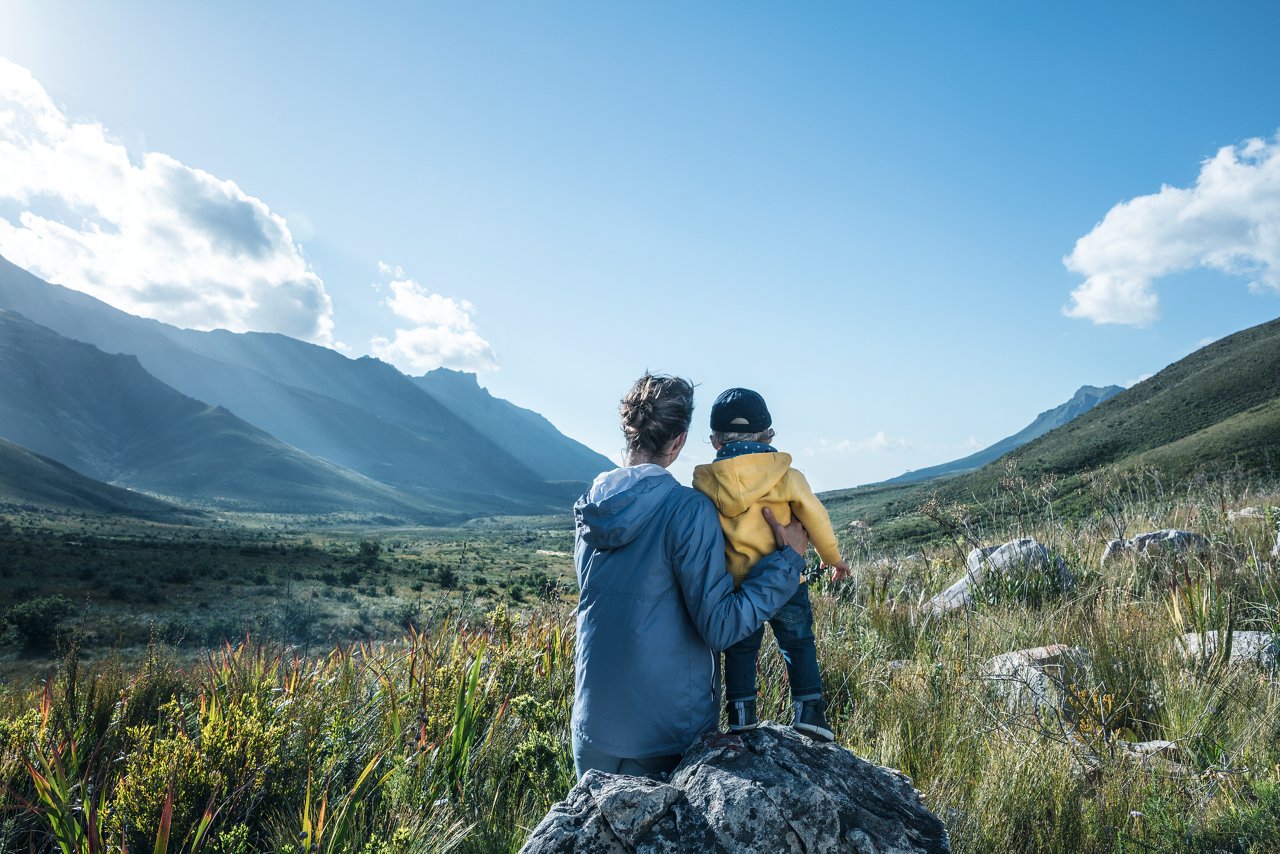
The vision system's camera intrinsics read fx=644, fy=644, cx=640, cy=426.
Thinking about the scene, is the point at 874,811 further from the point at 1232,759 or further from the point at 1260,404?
the point at 1260,404

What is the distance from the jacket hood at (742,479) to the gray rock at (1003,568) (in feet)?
15.9

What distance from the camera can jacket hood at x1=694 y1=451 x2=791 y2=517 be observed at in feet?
8.04

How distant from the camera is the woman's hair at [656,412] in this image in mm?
2461

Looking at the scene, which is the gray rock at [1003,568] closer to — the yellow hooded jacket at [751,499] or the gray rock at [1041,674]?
the gray rock at [1041,674]

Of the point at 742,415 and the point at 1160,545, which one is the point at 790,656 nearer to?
the point at 742,415

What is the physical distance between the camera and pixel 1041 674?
4.22 meters

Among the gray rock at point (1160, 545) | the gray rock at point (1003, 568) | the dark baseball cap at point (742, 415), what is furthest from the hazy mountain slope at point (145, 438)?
the dark baseball cap at point (742, 415)

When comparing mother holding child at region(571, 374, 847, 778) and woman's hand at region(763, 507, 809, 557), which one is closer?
mother holding child at region(571, 374, 847, 778)

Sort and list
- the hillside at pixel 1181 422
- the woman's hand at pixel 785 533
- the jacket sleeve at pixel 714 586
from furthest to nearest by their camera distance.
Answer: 1. the hillside at pixel 1181 422
2. the woman's hand at pixel 785 533
3. the jacket sleeve at pixel 714 586

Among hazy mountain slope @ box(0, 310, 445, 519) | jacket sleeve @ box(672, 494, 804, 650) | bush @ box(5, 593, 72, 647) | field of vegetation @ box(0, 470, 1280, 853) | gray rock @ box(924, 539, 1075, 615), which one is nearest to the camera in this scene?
jacket sleeve @ box(672, 494, 804, 650)

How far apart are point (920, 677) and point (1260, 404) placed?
62.8 meters

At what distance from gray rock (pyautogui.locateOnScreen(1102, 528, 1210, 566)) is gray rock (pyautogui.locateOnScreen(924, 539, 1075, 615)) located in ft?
2.38

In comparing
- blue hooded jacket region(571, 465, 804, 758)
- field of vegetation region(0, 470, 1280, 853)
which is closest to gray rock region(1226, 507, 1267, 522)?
field of vegetation region(0, 470, 1280, 853)

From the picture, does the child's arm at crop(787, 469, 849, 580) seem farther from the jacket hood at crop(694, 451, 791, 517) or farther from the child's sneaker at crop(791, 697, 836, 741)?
the child's sneaker at crop(791, 697, 836, 741)
